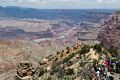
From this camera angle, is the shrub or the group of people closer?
the group of people

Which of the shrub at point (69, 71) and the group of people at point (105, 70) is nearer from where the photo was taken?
the group of people at point (105, 70)

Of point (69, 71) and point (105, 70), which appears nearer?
point (105, 70)

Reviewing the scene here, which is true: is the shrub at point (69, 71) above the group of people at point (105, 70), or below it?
below

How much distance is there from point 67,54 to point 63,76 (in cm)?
960

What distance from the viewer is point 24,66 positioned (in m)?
44.8

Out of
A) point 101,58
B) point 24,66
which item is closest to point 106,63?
point 101,58

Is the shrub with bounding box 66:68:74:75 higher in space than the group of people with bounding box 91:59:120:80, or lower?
lower

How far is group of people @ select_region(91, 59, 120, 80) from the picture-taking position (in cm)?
2792

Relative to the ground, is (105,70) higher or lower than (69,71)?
higher

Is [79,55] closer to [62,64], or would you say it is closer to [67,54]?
[62,64]

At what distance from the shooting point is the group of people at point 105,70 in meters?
27.9

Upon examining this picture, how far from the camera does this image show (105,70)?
93.4 ft

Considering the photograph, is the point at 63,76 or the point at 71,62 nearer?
the point at 63,76

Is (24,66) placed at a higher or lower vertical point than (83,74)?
lower
